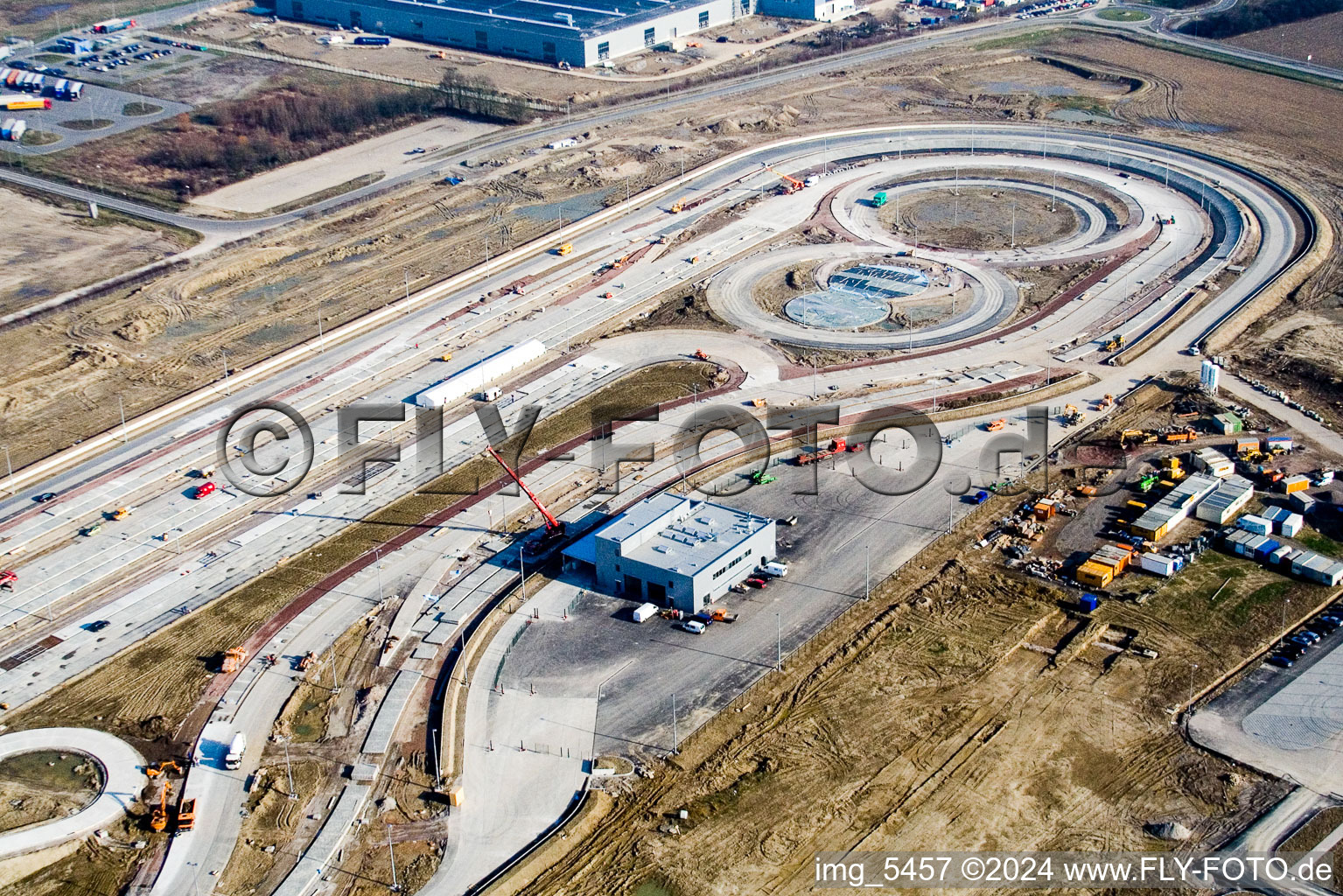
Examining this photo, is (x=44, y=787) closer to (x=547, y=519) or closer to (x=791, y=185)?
(x=547, y=519)

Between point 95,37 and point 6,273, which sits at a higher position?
point 95,37

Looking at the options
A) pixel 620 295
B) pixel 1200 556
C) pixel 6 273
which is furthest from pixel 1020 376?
pixel 6 273

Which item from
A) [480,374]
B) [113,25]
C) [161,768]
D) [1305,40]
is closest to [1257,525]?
[480,374]

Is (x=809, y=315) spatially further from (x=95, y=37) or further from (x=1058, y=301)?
(x=95, y=37)

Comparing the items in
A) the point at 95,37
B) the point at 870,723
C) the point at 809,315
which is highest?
the point at 95,37

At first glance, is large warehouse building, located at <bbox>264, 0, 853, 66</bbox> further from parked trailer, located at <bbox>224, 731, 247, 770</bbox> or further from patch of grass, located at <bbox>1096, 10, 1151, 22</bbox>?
parked trailer, located at <bbox>224, 731, 247, 770</bbox>

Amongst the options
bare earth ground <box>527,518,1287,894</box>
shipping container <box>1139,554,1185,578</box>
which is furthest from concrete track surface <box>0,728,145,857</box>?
shipping container <box>1139,554,1185,578</box>
